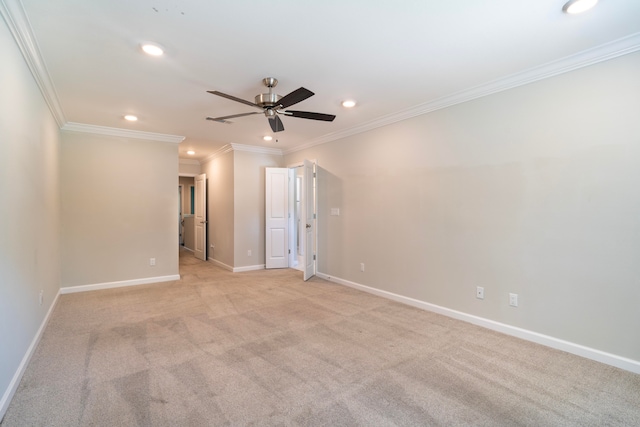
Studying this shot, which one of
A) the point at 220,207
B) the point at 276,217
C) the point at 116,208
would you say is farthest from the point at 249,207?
the point at 116,208

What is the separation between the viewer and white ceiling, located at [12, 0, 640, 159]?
195 cm

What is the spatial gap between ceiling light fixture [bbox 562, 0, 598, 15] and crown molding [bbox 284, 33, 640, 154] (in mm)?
672

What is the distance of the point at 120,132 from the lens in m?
4.80

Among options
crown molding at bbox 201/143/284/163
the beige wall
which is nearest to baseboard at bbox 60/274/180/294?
crown molding at bbox 201/143/284/163

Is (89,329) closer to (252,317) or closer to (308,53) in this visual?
(252,317)

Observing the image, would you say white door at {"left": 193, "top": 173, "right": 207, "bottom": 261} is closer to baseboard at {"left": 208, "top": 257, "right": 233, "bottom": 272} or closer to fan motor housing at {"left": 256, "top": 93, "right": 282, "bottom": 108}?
baseboard at {"left": 208, "top": 257, "right": 233, "bottom": 272}

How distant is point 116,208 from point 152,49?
333 centimetres

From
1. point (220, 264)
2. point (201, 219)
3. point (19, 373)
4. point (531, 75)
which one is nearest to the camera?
point (19, 373)

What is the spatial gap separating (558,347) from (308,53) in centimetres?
329

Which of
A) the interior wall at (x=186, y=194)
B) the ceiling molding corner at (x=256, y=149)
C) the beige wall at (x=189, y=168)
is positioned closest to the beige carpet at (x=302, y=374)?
the ceiling molding corner at (x=256, y=149)

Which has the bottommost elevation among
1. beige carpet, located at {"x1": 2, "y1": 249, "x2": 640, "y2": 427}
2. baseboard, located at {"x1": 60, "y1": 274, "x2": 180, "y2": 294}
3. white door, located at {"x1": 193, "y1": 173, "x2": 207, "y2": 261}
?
beige carpet, located at {"x1": 2, "y1": 249, "x2": 640, "y2": 427}

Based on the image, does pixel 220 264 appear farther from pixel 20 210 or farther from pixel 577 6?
pixel 577 6

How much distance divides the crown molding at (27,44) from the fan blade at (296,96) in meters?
1.75

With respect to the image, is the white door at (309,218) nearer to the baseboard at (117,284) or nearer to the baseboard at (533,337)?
the baseboard at (533,337)
